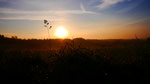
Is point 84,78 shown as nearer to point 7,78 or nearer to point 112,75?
point 112,75

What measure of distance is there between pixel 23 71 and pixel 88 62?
2240mm

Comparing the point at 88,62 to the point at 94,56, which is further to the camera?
the point at 94,56

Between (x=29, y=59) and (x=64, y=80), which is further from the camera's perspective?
(x=29, y=59)

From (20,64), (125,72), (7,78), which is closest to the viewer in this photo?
(7,78)

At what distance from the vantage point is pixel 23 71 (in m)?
5.68

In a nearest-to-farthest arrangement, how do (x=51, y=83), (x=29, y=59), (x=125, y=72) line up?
(x=51, y=83)
(x=125, y=72)
(x=29, y=59)

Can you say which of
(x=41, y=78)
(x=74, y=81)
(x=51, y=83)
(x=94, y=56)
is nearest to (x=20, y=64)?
(x=41, y=78)

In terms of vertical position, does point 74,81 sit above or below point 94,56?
below

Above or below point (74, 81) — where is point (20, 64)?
above

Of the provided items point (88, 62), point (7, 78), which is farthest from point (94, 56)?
point (7, 78)

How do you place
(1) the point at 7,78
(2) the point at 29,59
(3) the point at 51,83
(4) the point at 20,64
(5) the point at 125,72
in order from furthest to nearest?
(2) the point at 29,59 → (4) the point at 20,64 → (5) the point at 125,72 → (1) the point at 7,78 → (3) the point at 51,83

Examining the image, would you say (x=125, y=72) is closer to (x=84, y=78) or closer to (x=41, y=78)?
(x=84, y=78)

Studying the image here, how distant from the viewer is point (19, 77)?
5.48m

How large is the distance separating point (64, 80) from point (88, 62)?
123cm
